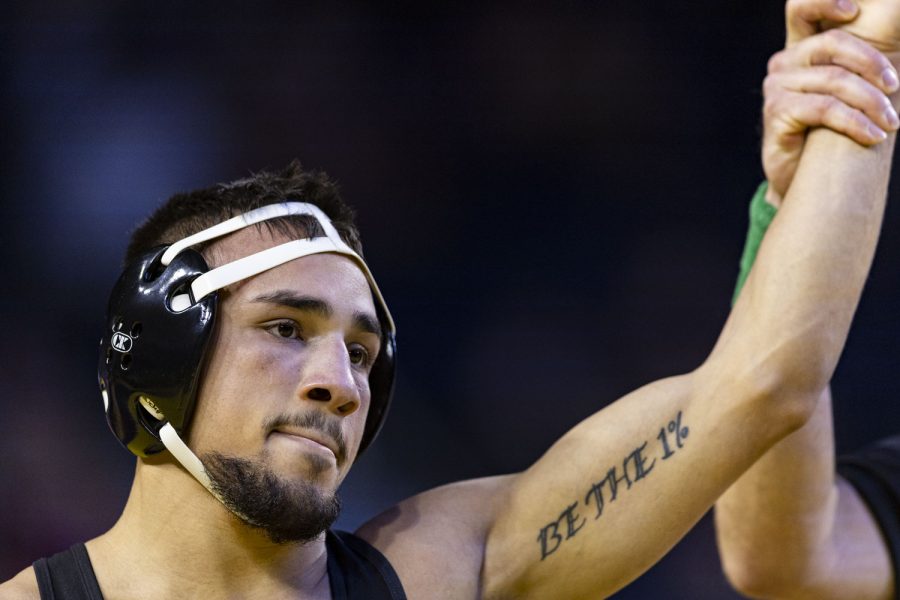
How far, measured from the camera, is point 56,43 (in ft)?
15.2

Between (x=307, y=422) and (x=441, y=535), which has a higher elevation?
(x=307, y=422)

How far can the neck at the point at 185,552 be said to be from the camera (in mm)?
2230

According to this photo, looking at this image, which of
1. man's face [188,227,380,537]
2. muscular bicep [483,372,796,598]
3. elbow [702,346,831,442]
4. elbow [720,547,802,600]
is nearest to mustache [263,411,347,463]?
man's face [188,227,380,537]

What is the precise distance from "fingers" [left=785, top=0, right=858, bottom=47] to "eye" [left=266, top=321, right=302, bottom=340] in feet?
3.93

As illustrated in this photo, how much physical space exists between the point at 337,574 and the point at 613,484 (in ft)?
1.97

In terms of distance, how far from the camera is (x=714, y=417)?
230cm

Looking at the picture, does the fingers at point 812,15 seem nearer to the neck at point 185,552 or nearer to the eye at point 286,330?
the eye at point 286,330

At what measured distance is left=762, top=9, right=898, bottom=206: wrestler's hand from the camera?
2.29 m

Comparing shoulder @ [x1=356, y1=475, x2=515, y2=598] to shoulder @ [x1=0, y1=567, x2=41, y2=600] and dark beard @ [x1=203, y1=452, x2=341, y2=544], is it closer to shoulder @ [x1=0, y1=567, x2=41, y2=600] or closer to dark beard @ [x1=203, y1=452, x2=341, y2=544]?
dark beard @ [x1=203, y1=452, x2=341, y2=544]

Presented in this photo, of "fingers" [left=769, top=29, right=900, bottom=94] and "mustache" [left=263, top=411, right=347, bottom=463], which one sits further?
"fingers" [left=769, top=29, right=900, bottom=94]

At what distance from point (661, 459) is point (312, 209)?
890 millimetres

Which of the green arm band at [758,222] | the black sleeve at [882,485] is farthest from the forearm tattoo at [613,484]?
the black sleeve at [882,485]

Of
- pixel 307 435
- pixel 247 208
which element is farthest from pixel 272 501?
pixel 247 208

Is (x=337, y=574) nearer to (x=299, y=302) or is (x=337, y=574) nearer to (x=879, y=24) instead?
(x=299, y=302)
